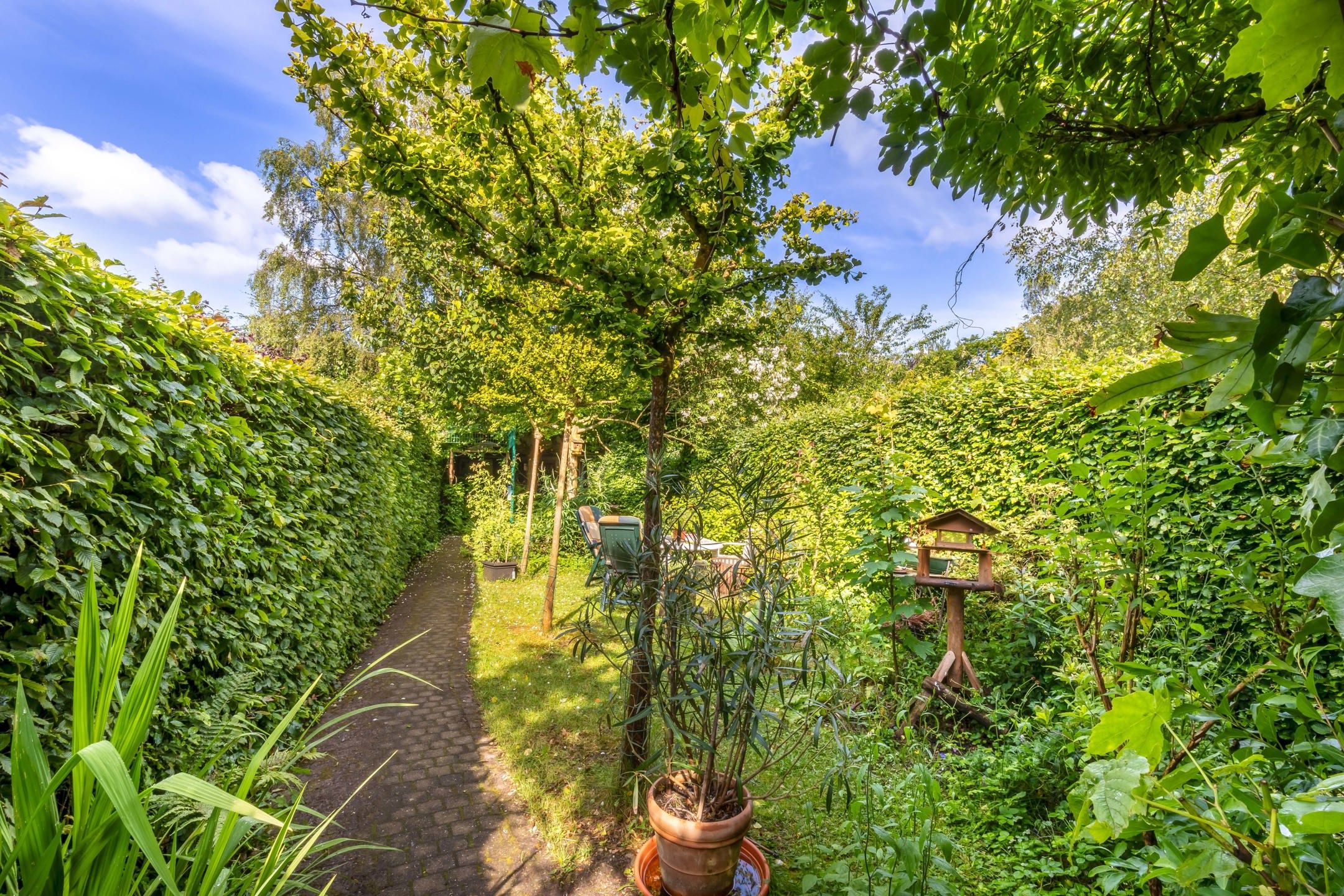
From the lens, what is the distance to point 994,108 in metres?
1.03

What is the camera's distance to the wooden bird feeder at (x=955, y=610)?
3469mm

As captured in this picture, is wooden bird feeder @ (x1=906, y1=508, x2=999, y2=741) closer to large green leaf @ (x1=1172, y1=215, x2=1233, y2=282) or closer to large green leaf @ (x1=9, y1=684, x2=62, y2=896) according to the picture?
large green leaf @ (x1=1172, y1=215, x2=1233, y2=282)

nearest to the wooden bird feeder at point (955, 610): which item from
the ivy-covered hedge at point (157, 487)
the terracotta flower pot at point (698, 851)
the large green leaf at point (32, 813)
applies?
the terracotta flower pot at point (698, 851)

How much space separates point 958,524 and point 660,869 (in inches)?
111

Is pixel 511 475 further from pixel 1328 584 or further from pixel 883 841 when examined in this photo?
pixel 1328 584

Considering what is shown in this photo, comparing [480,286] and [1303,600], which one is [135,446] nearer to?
[480,286]

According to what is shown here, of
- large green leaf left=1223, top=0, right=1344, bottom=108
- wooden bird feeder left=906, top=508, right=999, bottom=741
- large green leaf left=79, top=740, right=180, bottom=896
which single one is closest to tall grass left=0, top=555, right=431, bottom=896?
large green leaf left=79, top=740, right=180, bottom=896

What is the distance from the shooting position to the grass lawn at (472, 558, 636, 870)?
2.88 m

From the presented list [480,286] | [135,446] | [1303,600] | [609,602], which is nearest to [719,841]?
[609,602]

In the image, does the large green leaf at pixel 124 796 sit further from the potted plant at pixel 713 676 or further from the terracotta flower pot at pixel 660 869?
the terracotta flower pot at pixel 660 869

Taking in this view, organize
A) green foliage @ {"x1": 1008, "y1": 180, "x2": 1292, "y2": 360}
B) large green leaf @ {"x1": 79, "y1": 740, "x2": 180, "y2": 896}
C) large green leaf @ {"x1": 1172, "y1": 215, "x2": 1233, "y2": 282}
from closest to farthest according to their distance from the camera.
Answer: large green leaf @ {"x1": 1172, "y1": 215, "x2": 1233, "y2": 282} < large green leaf @ {"x1": 79, "y1": 740, "x2": 180, "y2": 896} < green foliage @ {"x1": 1008, "y1": 180, "x2": 1292, "y2": 360}

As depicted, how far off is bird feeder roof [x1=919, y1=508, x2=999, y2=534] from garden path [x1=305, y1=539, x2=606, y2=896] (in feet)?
9.89

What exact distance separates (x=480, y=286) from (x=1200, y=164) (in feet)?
12.8

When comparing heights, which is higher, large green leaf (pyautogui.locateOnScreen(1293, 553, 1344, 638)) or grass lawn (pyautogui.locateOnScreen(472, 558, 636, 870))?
large green leaf (pyautogui.locateOnScreen(1293, 553, 1344, 638))
